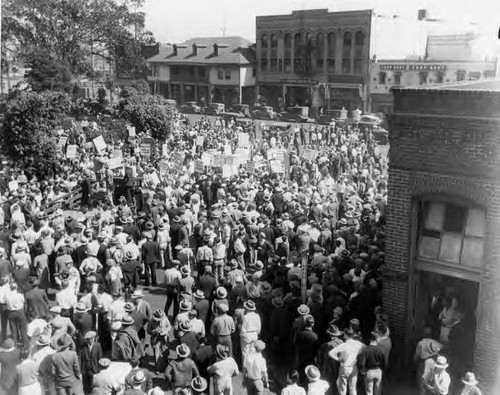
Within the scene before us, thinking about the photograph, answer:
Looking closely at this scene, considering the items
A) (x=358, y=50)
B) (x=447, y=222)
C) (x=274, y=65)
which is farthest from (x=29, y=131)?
(x=274, y=65)

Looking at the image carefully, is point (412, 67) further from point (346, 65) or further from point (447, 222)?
point (447, 222)

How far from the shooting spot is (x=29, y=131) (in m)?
22.8


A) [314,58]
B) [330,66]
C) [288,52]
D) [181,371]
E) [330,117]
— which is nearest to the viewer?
[181,371]

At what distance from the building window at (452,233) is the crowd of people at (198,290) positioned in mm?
1447

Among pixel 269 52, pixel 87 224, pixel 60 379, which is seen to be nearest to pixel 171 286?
pixel 60 379

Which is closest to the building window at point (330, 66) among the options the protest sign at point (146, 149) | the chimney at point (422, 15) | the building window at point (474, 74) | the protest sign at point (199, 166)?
the chimney at point (422, 15)

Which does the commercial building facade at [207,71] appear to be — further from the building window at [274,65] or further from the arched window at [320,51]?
the arched window at [320,51]

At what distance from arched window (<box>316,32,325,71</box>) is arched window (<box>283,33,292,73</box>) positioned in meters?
3.31

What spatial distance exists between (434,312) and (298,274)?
8.93 ft

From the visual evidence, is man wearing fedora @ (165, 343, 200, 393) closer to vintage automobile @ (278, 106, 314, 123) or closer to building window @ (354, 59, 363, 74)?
vintage automobile @ (278, 106, 314, 123)

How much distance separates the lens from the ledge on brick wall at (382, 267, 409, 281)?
10.5 metres

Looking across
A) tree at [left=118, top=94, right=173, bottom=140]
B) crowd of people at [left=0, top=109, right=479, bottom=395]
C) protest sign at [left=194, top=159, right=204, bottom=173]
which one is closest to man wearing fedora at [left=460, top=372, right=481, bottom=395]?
crowd of people at [left=0, top=109, right=479, bottom=395]

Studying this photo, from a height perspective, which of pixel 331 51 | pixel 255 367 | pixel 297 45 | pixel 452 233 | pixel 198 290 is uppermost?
pixel 297 45

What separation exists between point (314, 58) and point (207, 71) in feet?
40.3
